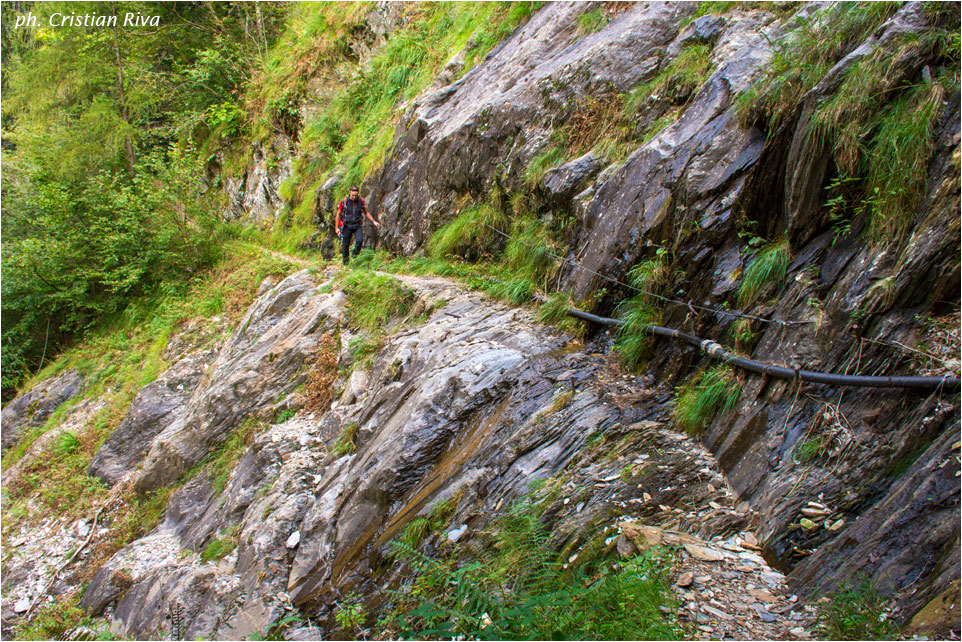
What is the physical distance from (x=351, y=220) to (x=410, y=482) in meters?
6.95

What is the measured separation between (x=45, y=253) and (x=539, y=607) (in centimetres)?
1595

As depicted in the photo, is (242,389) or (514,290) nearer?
(514,290)

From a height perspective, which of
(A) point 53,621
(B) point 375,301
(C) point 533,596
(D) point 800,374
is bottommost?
(A) point 53,621

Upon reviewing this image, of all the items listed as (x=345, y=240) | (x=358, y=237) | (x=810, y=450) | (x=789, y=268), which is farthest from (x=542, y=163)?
(x=810, y=450)

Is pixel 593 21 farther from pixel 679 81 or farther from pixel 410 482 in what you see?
pixel 410 482

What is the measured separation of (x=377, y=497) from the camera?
185 inches

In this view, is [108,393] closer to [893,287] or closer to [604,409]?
[604,409]

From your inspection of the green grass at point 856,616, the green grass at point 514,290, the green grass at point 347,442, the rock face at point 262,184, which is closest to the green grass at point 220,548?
the green grass at point 347,442

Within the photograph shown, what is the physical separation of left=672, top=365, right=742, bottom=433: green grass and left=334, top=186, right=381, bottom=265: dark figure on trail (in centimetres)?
771

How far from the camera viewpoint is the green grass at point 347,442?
18.8 feet

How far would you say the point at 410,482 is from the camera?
466cm

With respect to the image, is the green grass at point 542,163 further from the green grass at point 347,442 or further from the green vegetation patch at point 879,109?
the green grass at point 347,442

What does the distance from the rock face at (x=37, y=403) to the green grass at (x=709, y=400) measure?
45.9 ft

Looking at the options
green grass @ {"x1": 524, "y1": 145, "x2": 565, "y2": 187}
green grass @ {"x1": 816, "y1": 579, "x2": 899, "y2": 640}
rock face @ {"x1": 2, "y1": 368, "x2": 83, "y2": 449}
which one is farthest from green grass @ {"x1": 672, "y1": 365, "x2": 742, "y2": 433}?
rock face @ {"x1": 2, "y1": 368, "x2": 83, "y2": 449}
